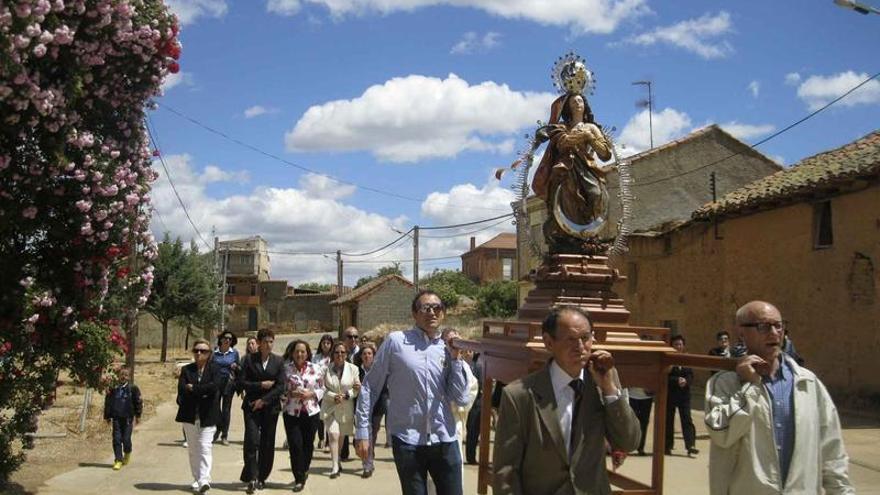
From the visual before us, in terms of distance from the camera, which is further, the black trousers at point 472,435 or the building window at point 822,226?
the building window at point 822,226

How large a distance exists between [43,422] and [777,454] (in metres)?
15.4

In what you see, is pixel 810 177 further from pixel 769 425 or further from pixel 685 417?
pixel 769 425

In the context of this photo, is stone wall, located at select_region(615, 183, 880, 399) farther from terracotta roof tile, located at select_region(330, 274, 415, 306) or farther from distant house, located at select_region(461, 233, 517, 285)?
distant house, located at select_region(461, 233, 517, 285)

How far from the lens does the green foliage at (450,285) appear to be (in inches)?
2057

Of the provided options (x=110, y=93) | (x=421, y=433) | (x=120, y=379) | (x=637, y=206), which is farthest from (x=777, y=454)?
(x=637, y=206)

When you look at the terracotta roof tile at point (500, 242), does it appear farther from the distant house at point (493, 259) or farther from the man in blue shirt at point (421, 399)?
the man in blue shirt at point (421, 399)

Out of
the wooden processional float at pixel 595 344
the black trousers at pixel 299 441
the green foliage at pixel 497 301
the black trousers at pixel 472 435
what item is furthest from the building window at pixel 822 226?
the green foliage at pixel 497 301

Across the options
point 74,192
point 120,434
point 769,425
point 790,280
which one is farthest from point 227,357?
point 790,280

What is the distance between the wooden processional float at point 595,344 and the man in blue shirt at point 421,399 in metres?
0.24

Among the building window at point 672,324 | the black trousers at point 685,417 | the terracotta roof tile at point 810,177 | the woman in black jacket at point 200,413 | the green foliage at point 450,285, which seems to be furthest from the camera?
the green foliage at point 450,285

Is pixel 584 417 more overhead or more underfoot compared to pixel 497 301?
more underfoot

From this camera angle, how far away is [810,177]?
66.2 feet

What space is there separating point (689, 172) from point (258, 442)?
78.0 feet

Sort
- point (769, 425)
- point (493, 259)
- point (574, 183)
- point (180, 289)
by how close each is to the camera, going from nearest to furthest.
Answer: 1. point (769, 425)
2. point (574, 183)
3. point (180, 289)
4. point (493, 259)
